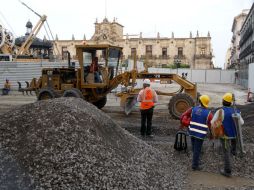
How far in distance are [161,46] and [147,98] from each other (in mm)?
63953

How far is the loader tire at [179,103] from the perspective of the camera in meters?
12.8

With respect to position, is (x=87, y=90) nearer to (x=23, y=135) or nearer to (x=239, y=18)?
(x=23, y=135)

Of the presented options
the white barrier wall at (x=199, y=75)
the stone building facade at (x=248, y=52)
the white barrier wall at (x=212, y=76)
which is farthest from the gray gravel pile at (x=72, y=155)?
the white barrier wall at (x=212, y=76)

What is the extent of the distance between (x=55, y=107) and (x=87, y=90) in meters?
6.72

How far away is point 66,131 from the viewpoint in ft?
21.5

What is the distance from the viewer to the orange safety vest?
1009 cm

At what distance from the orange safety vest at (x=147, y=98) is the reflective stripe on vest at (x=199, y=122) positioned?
116 inches

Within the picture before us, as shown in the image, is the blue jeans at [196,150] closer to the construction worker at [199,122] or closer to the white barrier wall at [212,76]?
the construction worker at [199,122]

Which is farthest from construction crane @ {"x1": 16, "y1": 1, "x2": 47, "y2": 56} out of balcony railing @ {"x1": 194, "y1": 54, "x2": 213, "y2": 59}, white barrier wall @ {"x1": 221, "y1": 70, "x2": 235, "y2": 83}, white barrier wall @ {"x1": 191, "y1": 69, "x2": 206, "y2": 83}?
balcony railing @ {"x1": 194, "y1": 54, "x2": 213, "y2": 59}

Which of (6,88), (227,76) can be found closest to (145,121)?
(6,88)

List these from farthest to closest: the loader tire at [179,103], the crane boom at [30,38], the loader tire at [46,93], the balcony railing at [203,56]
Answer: the balcony railing at [203,56], the crane boom at [30,38], the loader tire at [46,93], the loader tire at [179,103]

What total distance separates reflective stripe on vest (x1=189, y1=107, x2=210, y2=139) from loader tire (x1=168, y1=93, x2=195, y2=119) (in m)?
5.59

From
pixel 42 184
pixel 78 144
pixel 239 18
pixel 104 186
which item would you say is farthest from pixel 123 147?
pixel 239 18

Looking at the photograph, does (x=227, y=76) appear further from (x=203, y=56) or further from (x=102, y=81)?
(x=102, y=81)
